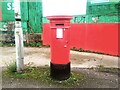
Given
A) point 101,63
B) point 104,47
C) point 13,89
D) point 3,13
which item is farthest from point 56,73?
point 3,13

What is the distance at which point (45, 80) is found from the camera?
6152mm

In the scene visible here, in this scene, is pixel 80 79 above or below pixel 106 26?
below

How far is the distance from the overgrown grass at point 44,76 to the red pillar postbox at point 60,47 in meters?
0.15

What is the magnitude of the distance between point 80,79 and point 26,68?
163 cm

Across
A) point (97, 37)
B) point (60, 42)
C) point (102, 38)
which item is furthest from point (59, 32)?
point (97, 37)

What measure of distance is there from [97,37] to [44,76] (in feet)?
14.2

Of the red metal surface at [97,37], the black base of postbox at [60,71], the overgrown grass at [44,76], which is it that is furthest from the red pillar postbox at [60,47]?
the red metal surface at [97,37]

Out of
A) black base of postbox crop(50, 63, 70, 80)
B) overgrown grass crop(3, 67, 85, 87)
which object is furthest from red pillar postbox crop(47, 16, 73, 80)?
overgrown grass crop(3, 67, 85, 87)

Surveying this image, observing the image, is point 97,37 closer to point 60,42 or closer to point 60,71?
point 60,42

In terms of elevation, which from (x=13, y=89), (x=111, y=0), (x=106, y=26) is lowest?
(x=13, y=89)

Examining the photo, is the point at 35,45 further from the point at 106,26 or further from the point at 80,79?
the point at 80,79

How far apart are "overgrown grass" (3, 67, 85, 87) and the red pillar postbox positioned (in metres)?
0.15

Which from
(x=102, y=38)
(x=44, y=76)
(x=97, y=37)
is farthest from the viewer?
(x=97, y=37)

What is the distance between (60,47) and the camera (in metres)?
6.08
